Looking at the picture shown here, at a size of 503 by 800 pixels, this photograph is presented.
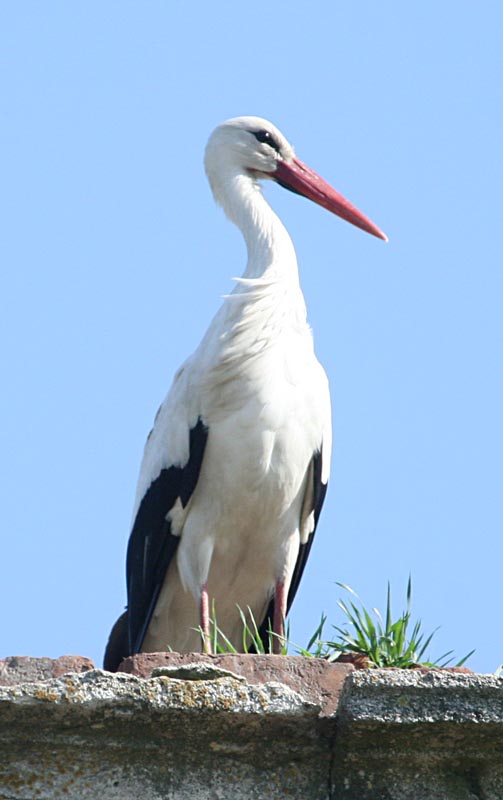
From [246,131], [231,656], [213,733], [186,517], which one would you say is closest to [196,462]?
[186,517]

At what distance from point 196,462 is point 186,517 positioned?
30 cm

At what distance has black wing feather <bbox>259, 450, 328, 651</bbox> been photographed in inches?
313

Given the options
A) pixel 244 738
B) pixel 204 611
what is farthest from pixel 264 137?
pixel 244 738

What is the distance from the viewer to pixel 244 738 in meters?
4.14

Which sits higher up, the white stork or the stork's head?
the stork's head

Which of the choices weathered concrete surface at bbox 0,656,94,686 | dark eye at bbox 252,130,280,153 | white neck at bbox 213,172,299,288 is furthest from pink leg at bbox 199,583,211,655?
dark eye at bbox 252,130,280,153

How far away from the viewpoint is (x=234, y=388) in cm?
774

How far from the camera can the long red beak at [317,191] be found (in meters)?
9.27

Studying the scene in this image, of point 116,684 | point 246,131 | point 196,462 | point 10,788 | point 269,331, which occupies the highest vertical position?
point 246,131

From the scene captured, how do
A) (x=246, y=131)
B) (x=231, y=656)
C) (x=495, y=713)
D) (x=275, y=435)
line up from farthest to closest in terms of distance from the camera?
(x=246, y=131), (x=275, y=435), (x=231, y=656), (x=495, y=713)

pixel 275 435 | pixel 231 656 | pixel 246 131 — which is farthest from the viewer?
pixel 246 131

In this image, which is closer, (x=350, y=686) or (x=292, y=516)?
(x=350, y=686)

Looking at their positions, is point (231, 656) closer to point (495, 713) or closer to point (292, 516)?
point (495, 713)

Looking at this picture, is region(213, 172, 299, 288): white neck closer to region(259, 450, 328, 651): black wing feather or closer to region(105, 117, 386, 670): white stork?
region(105, 117, 386, 670): white stork
